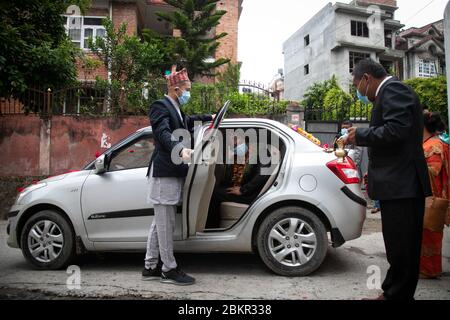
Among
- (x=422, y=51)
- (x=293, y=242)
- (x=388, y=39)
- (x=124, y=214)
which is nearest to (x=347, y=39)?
(x=388, y=39)

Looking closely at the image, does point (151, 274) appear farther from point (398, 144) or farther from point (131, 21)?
point (131, 21)

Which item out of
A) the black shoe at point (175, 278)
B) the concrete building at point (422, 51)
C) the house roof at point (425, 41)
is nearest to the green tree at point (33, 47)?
the black shoe at point (175, 278)

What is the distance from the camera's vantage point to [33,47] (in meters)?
8.54

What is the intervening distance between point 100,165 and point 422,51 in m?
33.5

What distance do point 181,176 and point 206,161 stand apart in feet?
0.94

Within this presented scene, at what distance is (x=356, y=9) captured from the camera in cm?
2805

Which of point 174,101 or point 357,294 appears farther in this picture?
point 174,101

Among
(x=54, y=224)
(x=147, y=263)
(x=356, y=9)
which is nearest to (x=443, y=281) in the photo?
(x=147, y=263)

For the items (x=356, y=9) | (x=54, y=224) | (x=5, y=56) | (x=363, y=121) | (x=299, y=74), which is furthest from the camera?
(x=299, y=74)

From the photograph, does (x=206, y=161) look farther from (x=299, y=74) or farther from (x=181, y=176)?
(x=299, y=74)

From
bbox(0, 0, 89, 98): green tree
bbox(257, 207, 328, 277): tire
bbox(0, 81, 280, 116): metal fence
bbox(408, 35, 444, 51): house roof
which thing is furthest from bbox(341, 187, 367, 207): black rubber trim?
bbox(408, 35, 444, 51): house roof

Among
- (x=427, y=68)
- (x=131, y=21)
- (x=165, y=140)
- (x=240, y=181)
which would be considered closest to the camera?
(x=165, y=140)

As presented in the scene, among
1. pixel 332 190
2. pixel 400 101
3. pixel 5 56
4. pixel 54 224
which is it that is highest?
pixel 5 56

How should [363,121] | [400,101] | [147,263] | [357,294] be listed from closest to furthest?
[400,101], [357,294], [147,263], [363,121]
